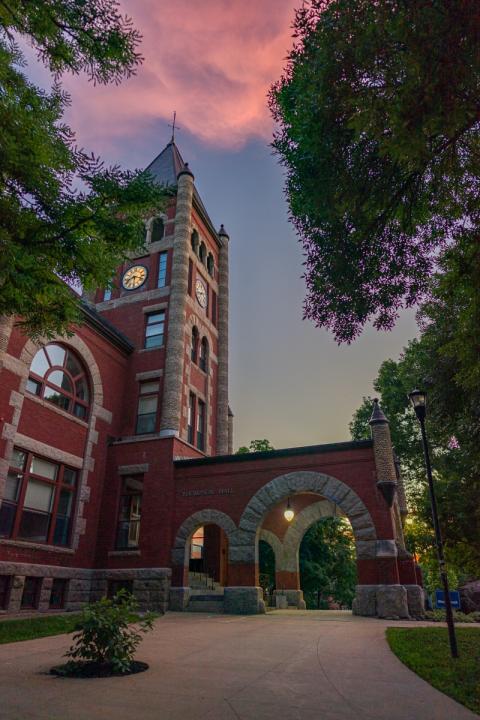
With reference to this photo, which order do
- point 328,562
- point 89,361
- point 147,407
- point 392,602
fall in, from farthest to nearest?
point 328,562, point 147,407, point 89,361, point 392,602

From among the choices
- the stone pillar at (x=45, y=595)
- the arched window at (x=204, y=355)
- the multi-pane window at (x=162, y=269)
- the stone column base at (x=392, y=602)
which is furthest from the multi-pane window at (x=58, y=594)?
the multi-pane window at (x=162, y=269)

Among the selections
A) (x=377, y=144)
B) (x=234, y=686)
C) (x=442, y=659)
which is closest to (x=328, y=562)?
(x=442, y=659)

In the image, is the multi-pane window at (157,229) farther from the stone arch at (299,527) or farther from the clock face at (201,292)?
the stone arch at (299,527)

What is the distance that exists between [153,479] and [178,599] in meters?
4.42

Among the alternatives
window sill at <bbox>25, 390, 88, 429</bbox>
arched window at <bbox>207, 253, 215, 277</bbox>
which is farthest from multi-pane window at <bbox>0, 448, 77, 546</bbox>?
arched window at <bbox>207, 253, 215, 277</bbox>

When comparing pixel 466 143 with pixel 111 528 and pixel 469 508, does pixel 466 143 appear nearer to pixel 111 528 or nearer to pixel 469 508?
pixel 111 528

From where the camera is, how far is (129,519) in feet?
60.9

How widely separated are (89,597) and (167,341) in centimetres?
1081

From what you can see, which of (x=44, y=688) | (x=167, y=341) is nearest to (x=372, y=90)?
(x=44, y=688)

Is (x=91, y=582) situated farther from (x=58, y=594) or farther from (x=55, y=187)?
(x=55, y=187)

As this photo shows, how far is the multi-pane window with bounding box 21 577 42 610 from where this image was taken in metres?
14.5

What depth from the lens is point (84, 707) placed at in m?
4.51

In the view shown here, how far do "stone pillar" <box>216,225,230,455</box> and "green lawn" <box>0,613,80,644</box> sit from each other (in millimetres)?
13231

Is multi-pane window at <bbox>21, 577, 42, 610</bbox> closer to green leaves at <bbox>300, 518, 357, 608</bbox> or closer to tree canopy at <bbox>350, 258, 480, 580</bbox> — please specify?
tree canopy at <bbox>350, 258, 480, 580</bbox>
